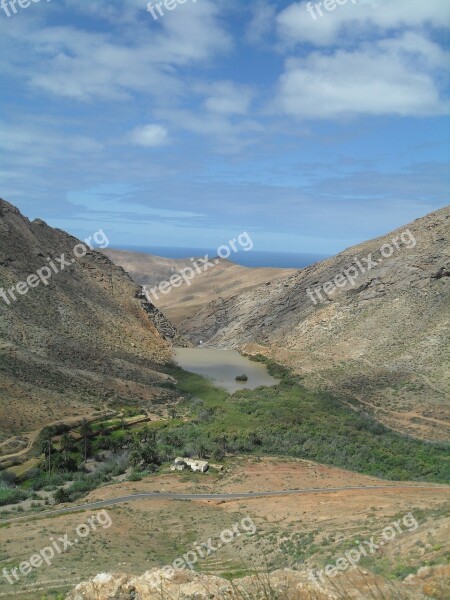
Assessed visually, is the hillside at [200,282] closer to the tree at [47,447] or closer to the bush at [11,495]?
the tree at [47,447]

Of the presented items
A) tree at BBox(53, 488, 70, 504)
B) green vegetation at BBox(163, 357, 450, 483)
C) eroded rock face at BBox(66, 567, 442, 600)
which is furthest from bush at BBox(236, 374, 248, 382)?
eroded rock face at BBox(66, 567, 442, 600)

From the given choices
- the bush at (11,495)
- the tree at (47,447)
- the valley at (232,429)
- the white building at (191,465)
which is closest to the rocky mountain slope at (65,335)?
the valley at (232,429)

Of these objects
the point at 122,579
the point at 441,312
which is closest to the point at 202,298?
the point at 441,312

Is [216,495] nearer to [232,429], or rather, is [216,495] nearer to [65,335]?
[232,429]

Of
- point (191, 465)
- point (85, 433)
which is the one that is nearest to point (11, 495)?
point (85, 433)

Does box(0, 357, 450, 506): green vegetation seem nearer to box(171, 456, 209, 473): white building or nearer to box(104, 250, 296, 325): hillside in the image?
box(171, 456, 209, 473): white building
